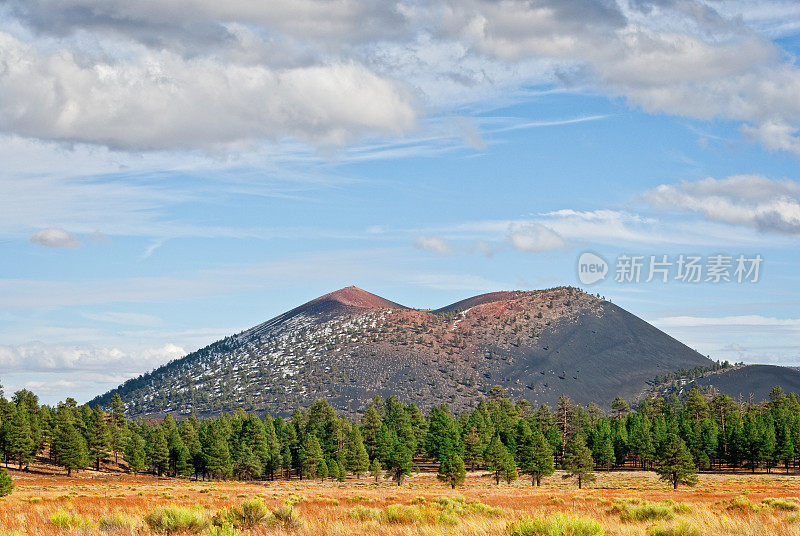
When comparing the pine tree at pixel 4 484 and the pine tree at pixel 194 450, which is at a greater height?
the pine tree at pixel 4 484

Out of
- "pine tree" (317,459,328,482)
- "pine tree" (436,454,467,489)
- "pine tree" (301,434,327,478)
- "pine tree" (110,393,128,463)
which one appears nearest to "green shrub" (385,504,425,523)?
"pine tree" (436,454,467,489)

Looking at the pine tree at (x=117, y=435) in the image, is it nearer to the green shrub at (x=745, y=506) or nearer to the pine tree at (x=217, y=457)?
the pine tree at (x=217, y=457)

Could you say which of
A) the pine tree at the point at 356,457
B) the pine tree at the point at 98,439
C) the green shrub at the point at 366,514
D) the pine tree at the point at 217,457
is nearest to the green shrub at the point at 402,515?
the green shrub at the point at 366,514

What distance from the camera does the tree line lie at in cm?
11794

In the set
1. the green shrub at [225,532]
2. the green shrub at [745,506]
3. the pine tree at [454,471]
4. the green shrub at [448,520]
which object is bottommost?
the pine tree at [454,471]

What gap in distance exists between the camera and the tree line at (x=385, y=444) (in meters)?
118

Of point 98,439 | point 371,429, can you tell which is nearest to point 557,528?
point 98,439

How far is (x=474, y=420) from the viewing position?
15025 centimetres

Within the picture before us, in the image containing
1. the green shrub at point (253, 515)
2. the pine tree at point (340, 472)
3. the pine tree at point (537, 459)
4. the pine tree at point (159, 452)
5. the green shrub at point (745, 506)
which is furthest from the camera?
the pine tree at point (159, 452)

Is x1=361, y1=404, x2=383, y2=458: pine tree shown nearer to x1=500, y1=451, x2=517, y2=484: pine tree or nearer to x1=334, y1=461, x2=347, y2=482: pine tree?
x1=334, y1=461, x2=347, y2=482: pine tree

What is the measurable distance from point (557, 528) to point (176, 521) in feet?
35.0

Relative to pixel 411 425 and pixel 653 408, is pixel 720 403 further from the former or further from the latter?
pixel 411 425

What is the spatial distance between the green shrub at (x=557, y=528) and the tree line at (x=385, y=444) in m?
86.1

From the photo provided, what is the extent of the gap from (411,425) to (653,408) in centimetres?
6480
